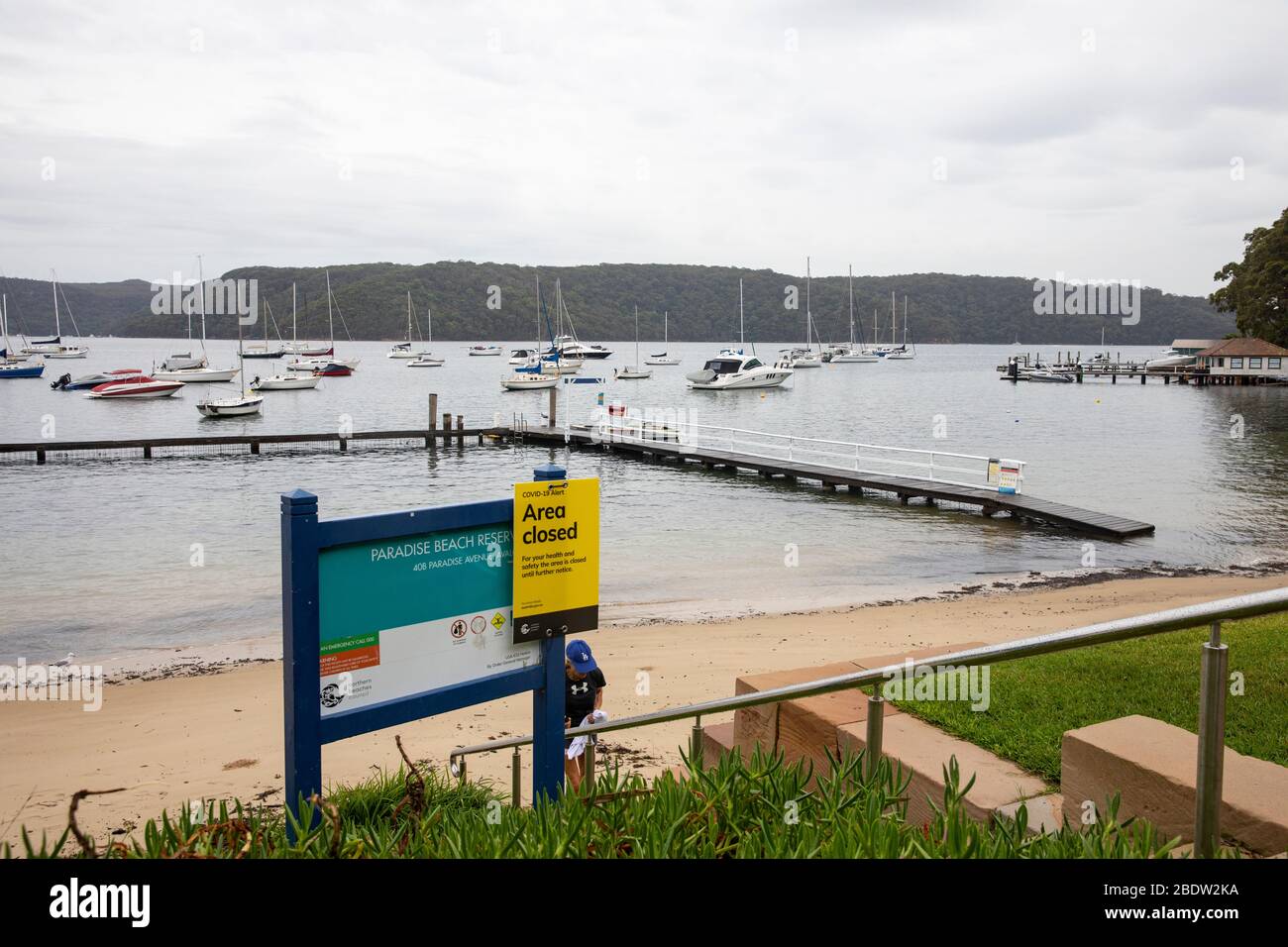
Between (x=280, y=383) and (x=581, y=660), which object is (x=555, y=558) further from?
(x=280, y=383)

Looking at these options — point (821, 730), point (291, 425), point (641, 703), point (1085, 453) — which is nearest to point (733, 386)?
point (291, 425)

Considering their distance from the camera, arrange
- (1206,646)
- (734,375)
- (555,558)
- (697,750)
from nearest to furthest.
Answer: (1206,646) < (555,558) < (697,750) < (734,375)

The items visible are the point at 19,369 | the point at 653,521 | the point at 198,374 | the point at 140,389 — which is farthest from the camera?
the point at 19,369

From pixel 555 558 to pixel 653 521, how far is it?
23923 millimetres

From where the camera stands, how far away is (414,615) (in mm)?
4973

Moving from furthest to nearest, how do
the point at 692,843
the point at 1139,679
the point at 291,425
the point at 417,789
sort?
the point at 291,425 → the point at 1139,679 → the point at 417,789 → the point at 692,843

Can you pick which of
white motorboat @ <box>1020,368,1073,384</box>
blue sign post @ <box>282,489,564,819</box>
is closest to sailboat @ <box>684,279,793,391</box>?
white motorboat @ <box>1020,368,1073,384</box>

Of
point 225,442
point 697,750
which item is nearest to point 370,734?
point 697,750

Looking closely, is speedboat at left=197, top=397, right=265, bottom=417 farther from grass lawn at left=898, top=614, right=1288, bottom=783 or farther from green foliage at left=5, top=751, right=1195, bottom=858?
green foliage at left=5, top=751, right=1195, bottom=858

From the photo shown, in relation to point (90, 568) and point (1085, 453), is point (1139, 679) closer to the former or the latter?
point (90, 568)

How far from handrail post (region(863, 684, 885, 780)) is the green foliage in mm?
56

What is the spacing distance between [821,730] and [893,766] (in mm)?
807

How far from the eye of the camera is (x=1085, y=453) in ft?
164
